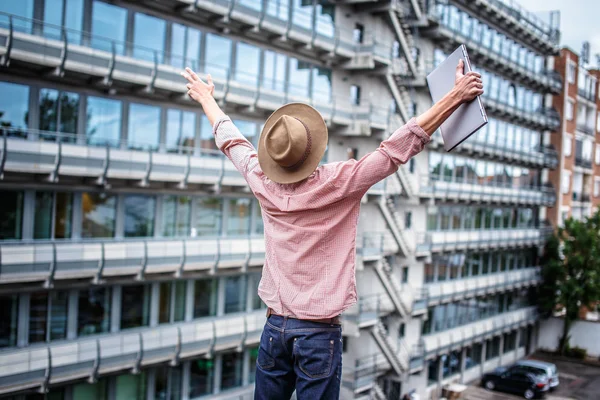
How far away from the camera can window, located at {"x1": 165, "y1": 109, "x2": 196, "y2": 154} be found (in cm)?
2028

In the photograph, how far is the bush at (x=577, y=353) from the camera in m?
43.6

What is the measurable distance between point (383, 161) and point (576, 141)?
51382mm

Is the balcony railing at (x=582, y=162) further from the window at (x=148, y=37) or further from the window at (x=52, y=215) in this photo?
the window at (x=52, y=215)

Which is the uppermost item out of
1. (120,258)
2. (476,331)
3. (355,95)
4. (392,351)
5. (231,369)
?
(355,95)

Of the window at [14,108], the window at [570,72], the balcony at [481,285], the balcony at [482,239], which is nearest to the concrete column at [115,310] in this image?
the window at [14,108]

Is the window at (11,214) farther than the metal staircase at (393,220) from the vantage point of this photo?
No

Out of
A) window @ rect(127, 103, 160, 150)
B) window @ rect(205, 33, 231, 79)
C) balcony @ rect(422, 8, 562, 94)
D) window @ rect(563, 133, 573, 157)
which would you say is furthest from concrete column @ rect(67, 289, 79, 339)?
window @ rect(563, 133, 573, 157)

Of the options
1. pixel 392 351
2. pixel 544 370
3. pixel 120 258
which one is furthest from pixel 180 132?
pixel 544 370

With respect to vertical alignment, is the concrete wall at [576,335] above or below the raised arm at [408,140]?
below

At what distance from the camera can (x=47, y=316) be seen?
17516 millimetres

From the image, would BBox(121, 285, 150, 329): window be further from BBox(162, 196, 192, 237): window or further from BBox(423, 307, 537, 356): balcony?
BBox(423, 307, 537, 356): balcony

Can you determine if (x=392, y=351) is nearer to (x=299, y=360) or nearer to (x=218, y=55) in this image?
(x=218, y=55)

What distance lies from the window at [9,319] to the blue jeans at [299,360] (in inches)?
623

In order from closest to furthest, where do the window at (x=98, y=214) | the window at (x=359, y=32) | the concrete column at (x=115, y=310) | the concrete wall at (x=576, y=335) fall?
the window at (x=98, y=214)
the concrete column at (x=115, y=310)
the window at (x=359, y=32)
the concrete wall at (x=576, y=335)
